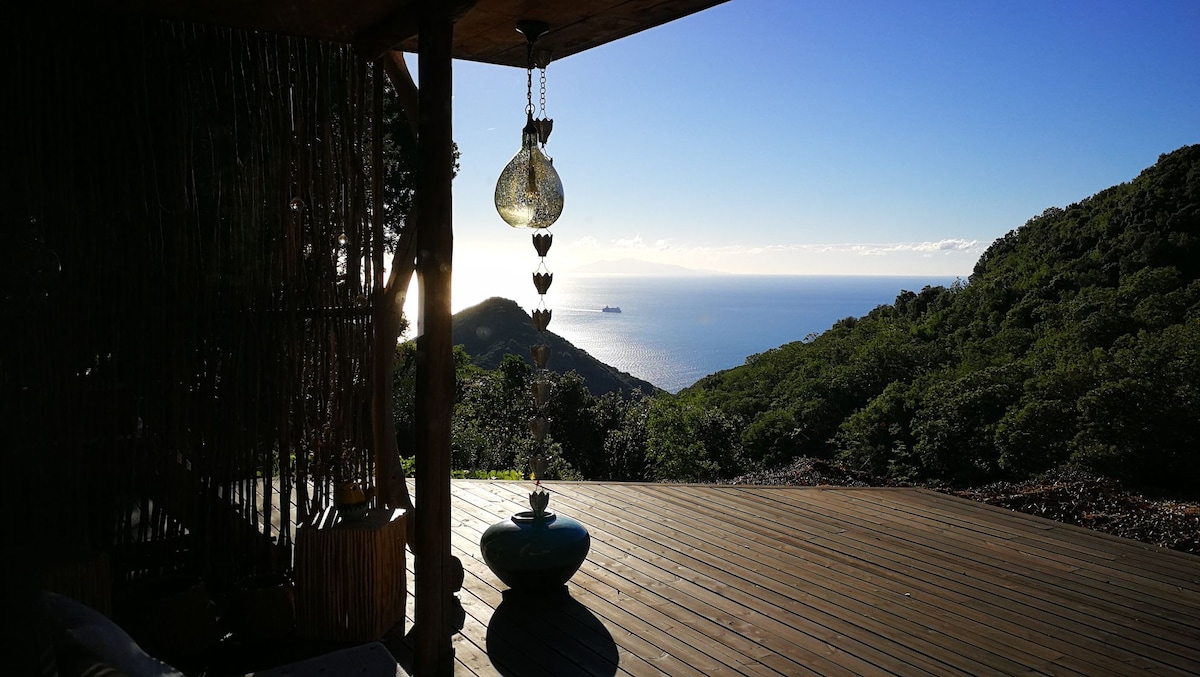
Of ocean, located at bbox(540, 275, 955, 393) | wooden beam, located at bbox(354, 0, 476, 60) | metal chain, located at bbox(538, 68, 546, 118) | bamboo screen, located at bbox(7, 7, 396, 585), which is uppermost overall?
wooden beam, located at bbox(354, 0, 476, 60)

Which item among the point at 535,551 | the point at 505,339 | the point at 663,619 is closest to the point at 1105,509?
the point at 663,619

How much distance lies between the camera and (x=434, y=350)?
2416 mm

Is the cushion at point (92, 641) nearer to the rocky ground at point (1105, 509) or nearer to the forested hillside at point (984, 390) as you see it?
the rocky ground at point (1105, 509)

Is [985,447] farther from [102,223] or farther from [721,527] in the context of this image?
[102,223]

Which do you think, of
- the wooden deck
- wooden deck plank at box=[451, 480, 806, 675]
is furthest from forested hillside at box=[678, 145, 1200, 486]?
wooden deck plank at box=[451, 480, 806, 675]

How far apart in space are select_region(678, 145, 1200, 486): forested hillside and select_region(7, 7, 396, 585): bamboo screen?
653 centimetres

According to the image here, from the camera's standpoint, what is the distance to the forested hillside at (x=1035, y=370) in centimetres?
670

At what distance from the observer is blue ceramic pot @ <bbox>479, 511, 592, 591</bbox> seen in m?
3.06

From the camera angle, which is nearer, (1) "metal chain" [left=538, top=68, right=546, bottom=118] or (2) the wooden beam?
(2) the wooden beam

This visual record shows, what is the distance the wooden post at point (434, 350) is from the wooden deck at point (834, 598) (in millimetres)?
222

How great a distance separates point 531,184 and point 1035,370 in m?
7.89

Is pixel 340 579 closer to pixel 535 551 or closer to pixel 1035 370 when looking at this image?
pixel 535 551

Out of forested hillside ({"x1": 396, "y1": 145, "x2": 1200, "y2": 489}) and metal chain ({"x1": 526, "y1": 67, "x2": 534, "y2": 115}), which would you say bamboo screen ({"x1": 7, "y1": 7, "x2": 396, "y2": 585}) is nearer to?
metal chain ({"x1": 526, "y1": 67, "x2": 534, "y2": 115})

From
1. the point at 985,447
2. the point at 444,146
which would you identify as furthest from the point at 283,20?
the point at 985,447
